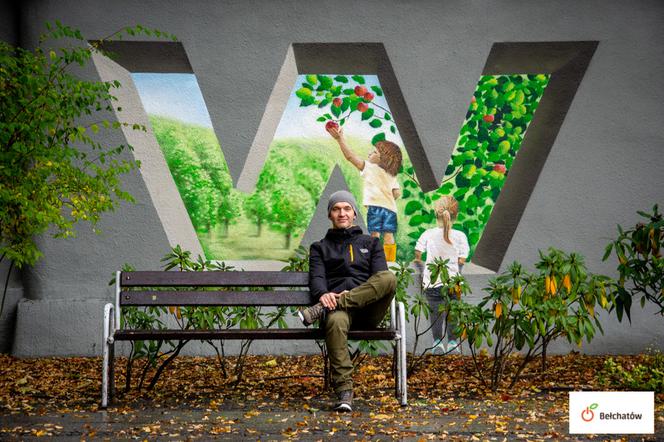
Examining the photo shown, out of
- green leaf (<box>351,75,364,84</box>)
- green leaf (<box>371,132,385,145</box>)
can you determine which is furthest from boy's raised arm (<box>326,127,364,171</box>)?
green leaf (<box>351,75,364,84</box>)

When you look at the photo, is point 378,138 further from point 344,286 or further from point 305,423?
point 305,423

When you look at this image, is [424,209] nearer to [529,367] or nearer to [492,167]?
[492,167]

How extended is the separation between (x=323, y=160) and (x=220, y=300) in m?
2.64

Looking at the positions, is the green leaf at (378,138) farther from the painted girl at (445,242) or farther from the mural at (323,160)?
the painted girl at (445,242)

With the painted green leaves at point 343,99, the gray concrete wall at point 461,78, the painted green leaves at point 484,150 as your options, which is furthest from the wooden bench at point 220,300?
the painted green leaves at point 343,99

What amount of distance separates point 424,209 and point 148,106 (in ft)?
9.42

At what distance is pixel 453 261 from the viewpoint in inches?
288

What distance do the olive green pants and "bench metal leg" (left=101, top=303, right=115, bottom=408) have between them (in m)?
1.38

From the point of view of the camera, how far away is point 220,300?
5.18 meters

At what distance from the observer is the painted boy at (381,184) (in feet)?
24.2

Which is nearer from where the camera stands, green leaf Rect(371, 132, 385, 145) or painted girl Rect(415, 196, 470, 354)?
painted girl Rect(415, 196, 470, 354)

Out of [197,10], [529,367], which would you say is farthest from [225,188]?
[529,367]

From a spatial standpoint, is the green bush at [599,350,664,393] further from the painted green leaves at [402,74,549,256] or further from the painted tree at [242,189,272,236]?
the painted tree at [242,189,272,236]

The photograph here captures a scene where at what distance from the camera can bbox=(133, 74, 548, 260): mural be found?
24.2 feet
